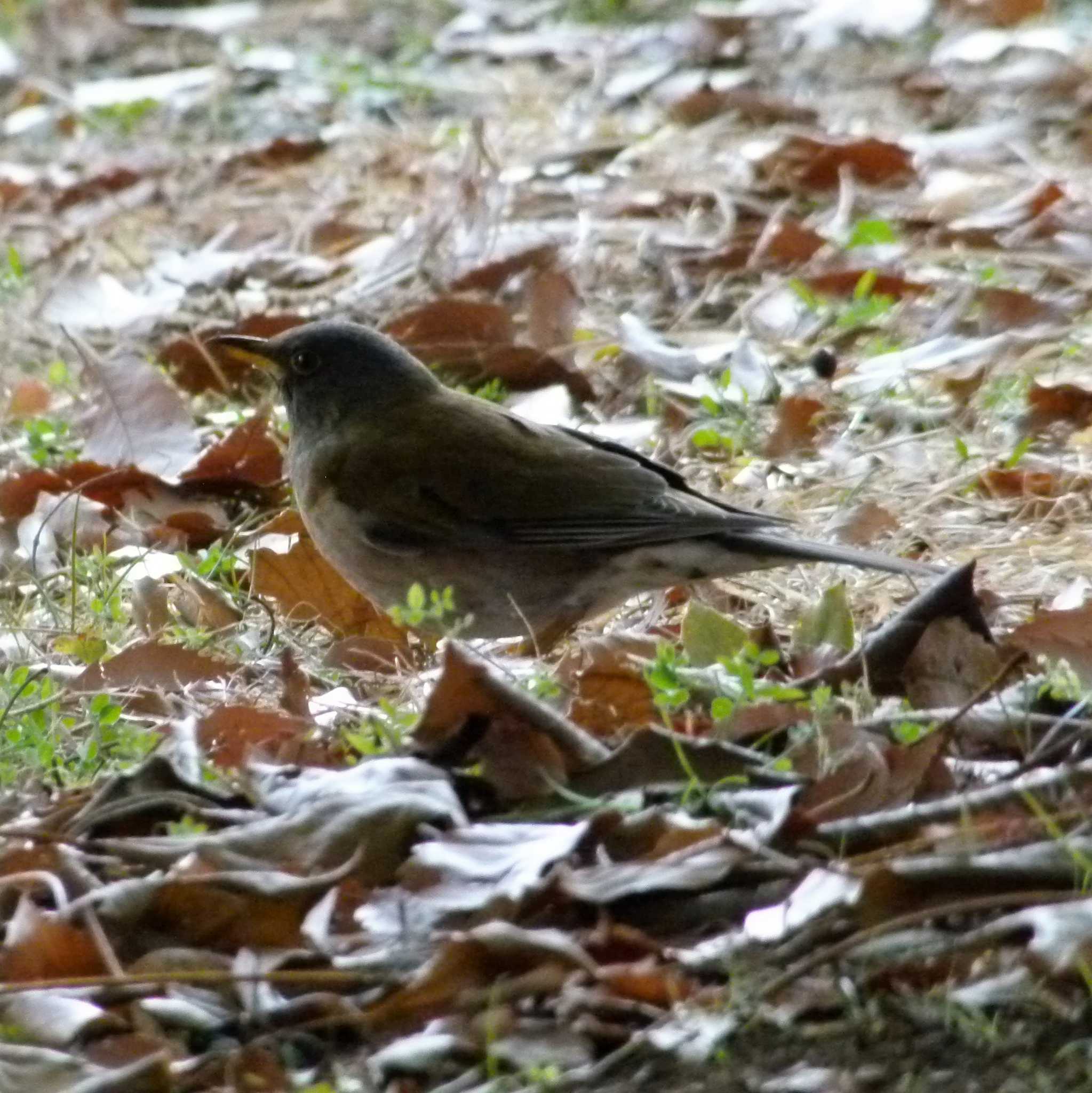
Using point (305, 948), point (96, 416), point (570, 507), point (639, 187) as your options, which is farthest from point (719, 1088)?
point (639, 187)

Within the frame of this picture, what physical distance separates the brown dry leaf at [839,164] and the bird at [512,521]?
11.5 ft

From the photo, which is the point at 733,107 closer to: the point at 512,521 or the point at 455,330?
the point at 455,330

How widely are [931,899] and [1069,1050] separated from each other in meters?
0.36

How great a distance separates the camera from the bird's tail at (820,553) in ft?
16.3

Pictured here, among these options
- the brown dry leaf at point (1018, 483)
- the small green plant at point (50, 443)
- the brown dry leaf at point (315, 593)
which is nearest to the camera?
the brown dry leaf at point (315, 593)

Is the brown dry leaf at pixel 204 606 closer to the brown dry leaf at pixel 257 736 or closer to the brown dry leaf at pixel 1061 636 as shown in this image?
the brown dry leaf at pixel 257 736

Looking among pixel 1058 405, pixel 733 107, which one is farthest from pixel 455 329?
pixel 733 107

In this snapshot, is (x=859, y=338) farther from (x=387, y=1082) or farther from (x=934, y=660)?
(x=387, y=1082)

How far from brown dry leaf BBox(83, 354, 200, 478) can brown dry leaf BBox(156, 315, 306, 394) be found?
0.46 metres

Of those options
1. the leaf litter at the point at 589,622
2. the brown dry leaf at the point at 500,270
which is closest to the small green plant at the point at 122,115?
the leaf litter at the point at 589,622

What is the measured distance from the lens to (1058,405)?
6.38 metres

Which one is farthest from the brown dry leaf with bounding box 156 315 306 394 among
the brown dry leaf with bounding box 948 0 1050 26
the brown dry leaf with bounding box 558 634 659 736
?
the brown dry leaf with bounding box 948 0 1050 26

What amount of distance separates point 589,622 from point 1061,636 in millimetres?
1893

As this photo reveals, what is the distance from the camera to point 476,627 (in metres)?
5.62
